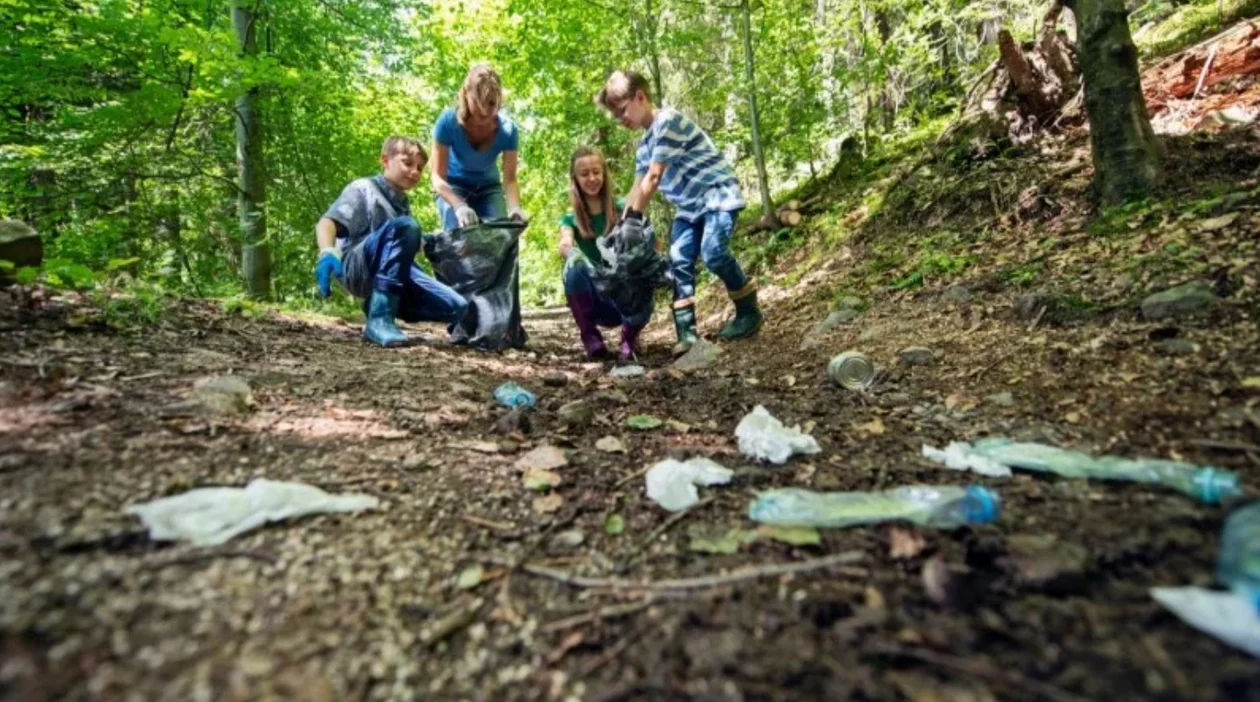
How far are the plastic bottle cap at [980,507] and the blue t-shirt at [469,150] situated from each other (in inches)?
141

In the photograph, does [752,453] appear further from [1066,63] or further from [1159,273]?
[1066,63]

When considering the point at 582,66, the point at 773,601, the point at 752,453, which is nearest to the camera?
the point at 773,601

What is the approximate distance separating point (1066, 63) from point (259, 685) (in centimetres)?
613

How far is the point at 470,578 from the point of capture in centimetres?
118

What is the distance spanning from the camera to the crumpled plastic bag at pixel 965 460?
5.15 feet

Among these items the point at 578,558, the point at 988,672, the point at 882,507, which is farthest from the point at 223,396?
the point at 988,672

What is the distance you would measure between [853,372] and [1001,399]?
60cm

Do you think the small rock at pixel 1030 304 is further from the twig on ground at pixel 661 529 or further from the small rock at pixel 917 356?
the twig on ground at pixel 661 529

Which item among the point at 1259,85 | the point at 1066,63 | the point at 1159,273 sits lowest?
the point at 1159,273

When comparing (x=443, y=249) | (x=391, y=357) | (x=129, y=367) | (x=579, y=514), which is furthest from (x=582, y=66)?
(x=579, y=514)

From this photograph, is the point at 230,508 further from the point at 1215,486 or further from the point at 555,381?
the point at 1215,486

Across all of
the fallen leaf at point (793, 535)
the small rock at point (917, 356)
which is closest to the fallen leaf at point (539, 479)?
the fallen leaf at point (793, 535)

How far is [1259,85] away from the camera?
3781mm

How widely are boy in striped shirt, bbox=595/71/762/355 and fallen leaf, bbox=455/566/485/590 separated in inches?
106
